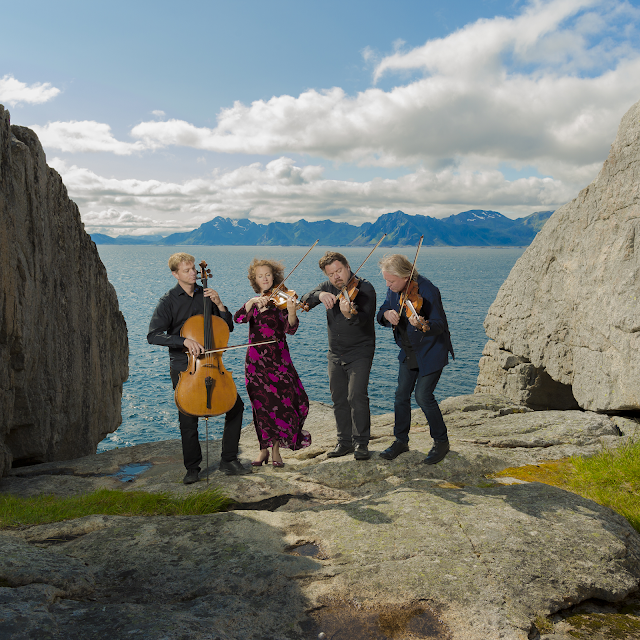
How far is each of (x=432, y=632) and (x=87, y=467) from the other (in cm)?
668

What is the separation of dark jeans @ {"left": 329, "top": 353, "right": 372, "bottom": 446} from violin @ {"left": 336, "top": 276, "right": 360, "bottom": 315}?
686 mm

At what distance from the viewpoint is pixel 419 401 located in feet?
18.7

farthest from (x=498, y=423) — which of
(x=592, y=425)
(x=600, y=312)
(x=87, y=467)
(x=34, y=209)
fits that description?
(x=34, y=209)

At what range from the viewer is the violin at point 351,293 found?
5746 millimetres

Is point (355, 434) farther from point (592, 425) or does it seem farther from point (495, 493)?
point (592, 425)

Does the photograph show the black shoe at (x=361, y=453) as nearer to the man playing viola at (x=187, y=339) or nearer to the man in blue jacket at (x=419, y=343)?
the man in blue jacket at (x=419, y=343)

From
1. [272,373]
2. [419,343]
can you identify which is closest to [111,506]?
[272,373]

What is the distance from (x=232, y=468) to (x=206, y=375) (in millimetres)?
1321

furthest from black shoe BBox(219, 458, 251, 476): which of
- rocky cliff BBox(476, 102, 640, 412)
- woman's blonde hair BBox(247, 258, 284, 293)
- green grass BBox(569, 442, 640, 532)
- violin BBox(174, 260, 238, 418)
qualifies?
rocky cliff BBox(476, 102, 640, 412)

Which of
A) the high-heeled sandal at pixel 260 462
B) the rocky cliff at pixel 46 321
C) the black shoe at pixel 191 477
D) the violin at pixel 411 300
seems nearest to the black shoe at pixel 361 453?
the high-heeled sandal at pixel 260 462

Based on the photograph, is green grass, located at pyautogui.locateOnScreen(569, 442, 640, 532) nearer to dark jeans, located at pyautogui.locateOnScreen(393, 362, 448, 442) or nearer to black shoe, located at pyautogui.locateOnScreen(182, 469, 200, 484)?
dark jeans, located at pyautogui.locateOnScreen(393, 362, 448, 442)

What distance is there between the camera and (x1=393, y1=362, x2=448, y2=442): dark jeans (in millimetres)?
5605

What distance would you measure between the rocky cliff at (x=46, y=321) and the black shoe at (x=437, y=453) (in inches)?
235

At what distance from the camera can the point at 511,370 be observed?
11594mm
